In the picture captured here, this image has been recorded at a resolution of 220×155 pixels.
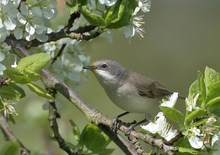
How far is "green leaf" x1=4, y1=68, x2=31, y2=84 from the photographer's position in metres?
2.96

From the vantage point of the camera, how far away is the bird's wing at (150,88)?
4.55 meters

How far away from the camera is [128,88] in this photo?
4699mm

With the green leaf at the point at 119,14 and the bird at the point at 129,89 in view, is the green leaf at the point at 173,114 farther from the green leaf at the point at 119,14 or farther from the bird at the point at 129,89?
the bird at the point at 129,89

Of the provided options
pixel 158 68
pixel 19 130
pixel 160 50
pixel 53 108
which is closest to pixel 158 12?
pixel 160 50

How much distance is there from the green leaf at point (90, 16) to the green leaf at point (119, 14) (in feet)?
0.09

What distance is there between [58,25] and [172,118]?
1235 mm

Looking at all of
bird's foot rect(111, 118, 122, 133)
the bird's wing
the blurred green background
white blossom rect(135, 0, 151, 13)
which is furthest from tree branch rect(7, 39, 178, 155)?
the blurred green background

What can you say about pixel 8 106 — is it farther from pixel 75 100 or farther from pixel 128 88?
pixel 128 88

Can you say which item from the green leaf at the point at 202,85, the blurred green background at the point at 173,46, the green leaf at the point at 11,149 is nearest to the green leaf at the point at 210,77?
the green leaf at the point at 202,85

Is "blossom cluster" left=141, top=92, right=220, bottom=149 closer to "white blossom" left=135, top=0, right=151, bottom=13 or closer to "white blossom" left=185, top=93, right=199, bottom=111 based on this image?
"white blossom" left=185, top=93, right=199, bottom=111

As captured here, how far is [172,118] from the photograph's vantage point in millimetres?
2883

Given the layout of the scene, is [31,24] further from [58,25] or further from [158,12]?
[158,12]

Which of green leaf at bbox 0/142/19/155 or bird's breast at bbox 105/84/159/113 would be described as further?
bird's breast at bbox 105/84/159/113

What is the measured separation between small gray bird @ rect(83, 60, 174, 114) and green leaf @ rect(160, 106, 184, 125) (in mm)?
1475
